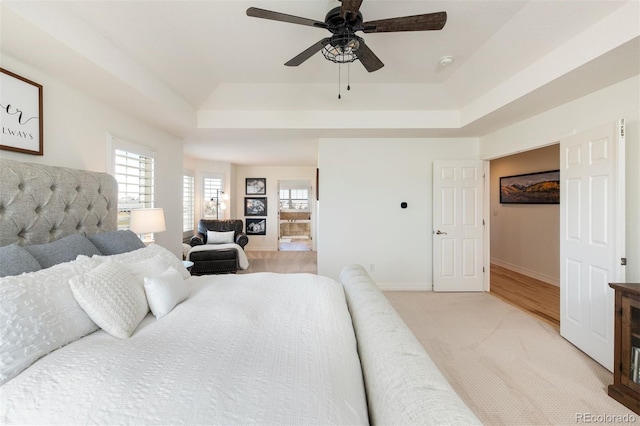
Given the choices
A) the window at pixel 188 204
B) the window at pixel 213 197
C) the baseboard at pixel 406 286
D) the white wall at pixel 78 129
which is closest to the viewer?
the white wall at pixel 78 129

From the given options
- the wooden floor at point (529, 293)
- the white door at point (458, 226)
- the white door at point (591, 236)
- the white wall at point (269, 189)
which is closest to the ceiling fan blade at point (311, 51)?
the white door at point (591, 236)

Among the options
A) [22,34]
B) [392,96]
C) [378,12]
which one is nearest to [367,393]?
[378,12]

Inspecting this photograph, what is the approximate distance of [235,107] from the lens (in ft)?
11.1

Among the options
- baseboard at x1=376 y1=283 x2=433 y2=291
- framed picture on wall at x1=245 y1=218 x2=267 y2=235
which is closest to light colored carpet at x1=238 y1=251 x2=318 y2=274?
framed picture on wall at x1=245 y1=218 x2=267 y2=235

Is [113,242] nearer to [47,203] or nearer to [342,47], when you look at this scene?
[47,203]

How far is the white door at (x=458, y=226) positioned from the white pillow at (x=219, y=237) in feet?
12.9

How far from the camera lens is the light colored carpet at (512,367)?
5.56 feet

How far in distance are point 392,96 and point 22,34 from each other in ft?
10.5

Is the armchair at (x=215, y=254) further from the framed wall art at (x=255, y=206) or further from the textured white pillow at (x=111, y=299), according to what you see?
the textured white pillow at (x=111, y=299)

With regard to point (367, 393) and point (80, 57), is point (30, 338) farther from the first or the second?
point (80, 57)

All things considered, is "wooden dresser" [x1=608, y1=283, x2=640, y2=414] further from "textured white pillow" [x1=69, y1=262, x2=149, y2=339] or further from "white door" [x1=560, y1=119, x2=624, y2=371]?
"textured white pillow" [x1=69, y1=262, x2=149, y2=339]

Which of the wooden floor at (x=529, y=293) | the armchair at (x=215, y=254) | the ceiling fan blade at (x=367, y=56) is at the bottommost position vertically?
the wooden floor at (x=529, y=293)

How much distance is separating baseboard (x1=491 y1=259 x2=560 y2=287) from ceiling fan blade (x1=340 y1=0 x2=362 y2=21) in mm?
4969

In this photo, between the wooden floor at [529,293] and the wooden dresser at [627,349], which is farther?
the wooden floor at [529,293]
